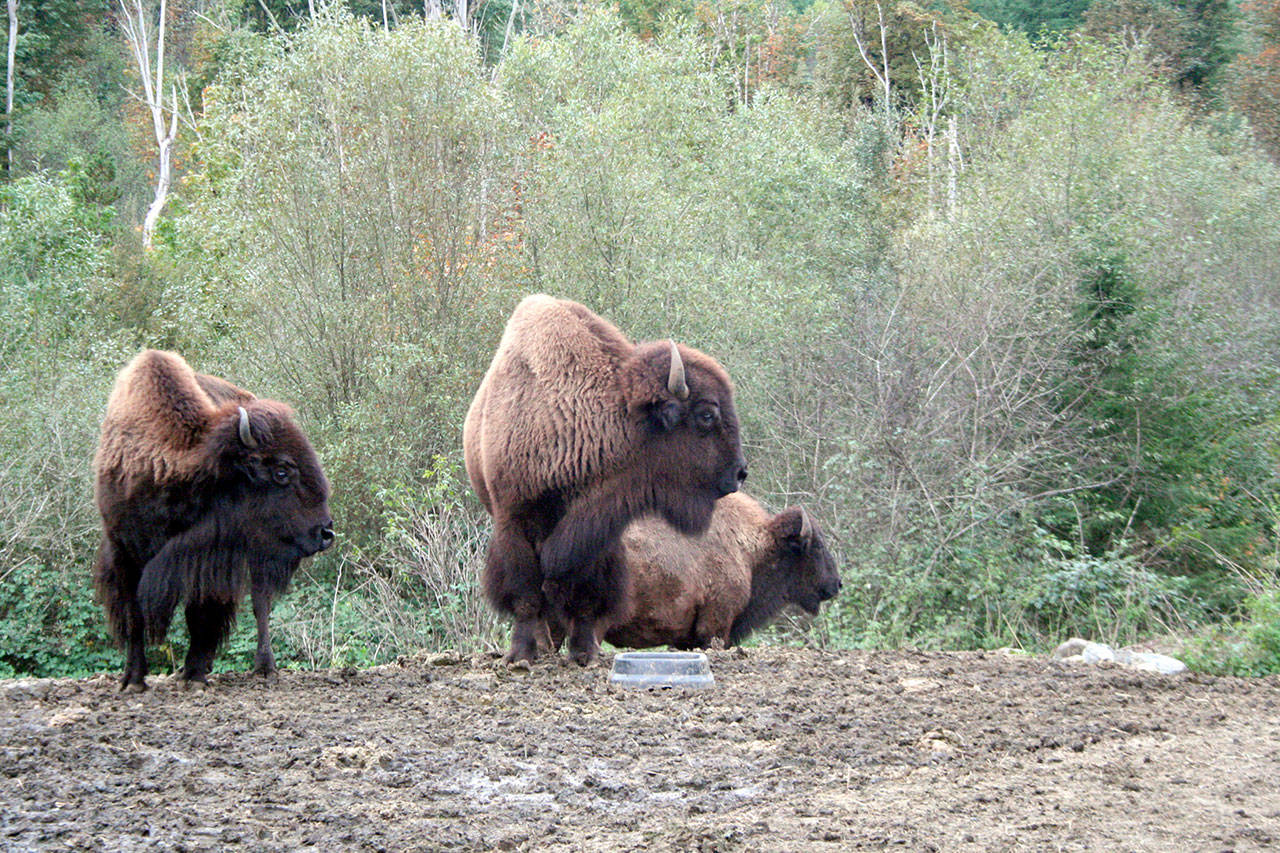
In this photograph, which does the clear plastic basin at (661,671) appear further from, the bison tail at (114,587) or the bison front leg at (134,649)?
the bison tail at (114,587)

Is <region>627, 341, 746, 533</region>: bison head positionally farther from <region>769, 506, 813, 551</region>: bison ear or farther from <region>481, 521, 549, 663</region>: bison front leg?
<region>769, 506, 813, 551</region>: bison ear

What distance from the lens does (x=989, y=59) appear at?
2533cm

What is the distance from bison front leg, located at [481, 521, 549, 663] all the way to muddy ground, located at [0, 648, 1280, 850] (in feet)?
1.14

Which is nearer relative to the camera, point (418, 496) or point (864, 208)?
point (418, 496)

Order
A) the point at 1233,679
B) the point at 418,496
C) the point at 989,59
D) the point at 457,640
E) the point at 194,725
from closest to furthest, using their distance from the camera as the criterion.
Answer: the point at 194,725 → the point at 1233,679 → the point at 457,640 → the point at 418,496 → the point at 989,59

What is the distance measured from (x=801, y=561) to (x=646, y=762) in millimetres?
5238

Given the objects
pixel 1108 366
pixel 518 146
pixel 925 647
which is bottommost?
pixel 925 647

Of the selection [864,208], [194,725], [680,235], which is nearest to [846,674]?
[194,725]

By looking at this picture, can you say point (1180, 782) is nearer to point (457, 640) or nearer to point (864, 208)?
point (457, 640)

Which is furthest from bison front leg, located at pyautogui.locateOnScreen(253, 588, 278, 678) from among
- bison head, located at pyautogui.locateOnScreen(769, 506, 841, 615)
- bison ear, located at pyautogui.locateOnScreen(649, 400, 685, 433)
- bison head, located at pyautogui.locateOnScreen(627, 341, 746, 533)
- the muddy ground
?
bison head, located at pyautogui.locateOnScreen(769, 506, 841, 615)

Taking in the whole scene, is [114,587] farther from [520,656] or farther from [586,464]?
Result: [586,464]

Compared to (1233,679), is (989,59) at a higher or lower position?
higher

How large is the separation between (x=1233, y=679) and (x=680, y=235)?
11.6 meters

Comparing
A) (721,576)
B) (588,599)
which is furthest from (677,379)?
(721,576)
